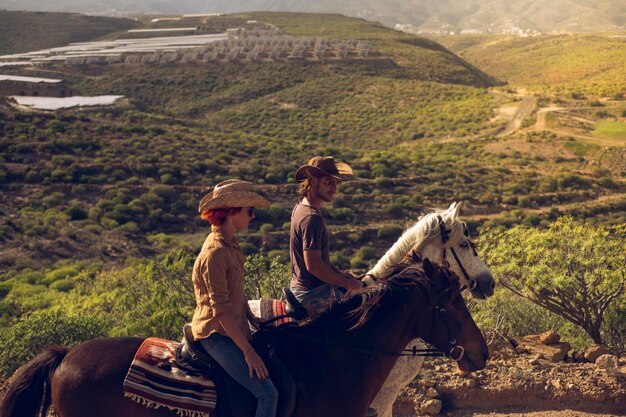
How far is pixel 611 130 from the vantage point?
173ft

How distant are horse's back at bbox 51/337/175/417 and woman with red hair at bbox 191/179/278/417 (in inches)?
24.1

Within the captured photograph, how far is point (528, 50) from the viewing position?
123438 millimetres

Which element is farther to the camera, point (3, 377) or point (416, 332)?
point (3, 377)

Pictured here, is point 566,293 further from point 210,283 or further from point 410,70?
point 410,70

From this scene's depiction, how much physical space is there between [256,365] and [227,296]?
529 millimetres

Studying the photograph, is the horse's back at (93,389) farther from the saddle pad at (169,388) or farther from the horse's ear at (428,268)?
the horse's ear at (428,268)

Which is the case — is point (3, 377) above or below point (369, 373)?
below

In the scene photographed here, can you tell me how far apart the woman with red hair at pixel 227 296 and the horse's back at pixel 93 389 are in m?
0.61

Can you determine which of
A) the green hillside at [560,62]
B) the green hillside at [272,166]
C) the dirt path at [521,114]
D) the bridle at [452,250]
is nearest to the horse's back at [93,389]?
the bridle at [452,250]

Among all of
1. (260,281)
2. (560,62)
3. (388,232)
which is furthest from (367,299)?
(560,62)

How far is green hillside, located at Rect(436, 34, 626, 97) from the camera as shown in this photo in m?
75.7

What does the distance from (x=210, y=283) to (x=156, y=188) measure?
28.9m

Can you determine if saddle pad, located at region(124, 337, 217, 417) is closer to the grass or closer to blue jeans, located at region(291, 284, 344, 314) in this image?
blue jeans, located at region(291, 284, 344, 314)

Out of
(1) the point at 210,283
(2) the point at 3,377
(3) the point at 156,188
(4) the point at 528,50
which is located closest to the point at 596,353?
(1) the point at 210,283
